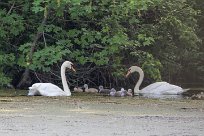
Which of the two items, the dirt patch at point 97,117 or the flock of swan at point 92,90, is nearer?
the dirt patch at point 97,117

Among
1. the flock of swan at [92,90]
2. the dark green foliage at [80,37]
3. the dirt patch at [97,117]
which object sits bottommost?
the dirt patch at [97,117]

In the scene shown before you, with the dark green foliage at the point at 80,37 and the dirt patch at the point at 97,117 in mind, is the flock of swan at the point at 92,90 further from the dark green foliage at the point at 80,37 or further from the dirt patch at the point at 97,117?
the dirt patch at the point at 97,117

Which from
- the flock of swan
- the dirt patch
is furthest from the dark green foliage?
the dirt patch

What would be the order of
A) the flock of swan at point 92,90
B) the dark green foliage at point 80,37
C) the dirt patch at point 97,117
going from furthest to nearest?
the dark green foliage at point 80,37, the flock of swan at point 92,90, the dirt patch at point 97,117

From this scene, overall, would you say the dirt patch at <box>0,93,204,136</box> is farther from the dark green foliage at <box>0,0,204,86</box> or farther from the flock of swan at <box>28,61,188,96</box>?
the dark green foliage at <box>0,0,204,86</box>

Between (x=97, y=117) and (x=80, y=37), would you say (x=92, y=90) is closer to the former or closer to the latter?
(x=80, y=37)

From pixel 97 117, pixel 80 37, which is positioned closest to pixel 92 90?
pixel 80 37

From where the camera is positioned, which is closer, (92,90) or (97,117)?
(97,117)

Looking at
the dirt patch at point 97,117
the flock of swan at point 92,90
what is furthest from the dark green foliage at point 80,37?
the dirt patch at point 97,117

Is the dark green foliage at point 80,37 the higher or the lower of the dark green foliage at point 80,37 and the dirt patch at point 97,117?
the higher

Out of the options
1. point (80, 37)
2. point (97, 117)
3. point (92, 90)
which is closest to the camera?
point (97, 117)

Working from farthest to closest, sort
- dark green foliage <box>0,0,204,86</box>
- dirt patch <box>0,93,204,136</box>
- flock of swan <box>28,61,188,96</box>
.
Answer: dark green foliage <box>0,0,204,86</box> < flock of swan <box>28,61,188,96</box> < dirt patch <box>0,93,204,136</box>

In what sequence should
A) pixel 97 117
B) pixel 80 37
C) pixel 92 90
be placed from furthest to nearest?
pixel 80 37, pixel 92 90, pixel 97 117

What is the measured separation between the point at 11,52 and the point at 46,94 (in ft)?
11.6
